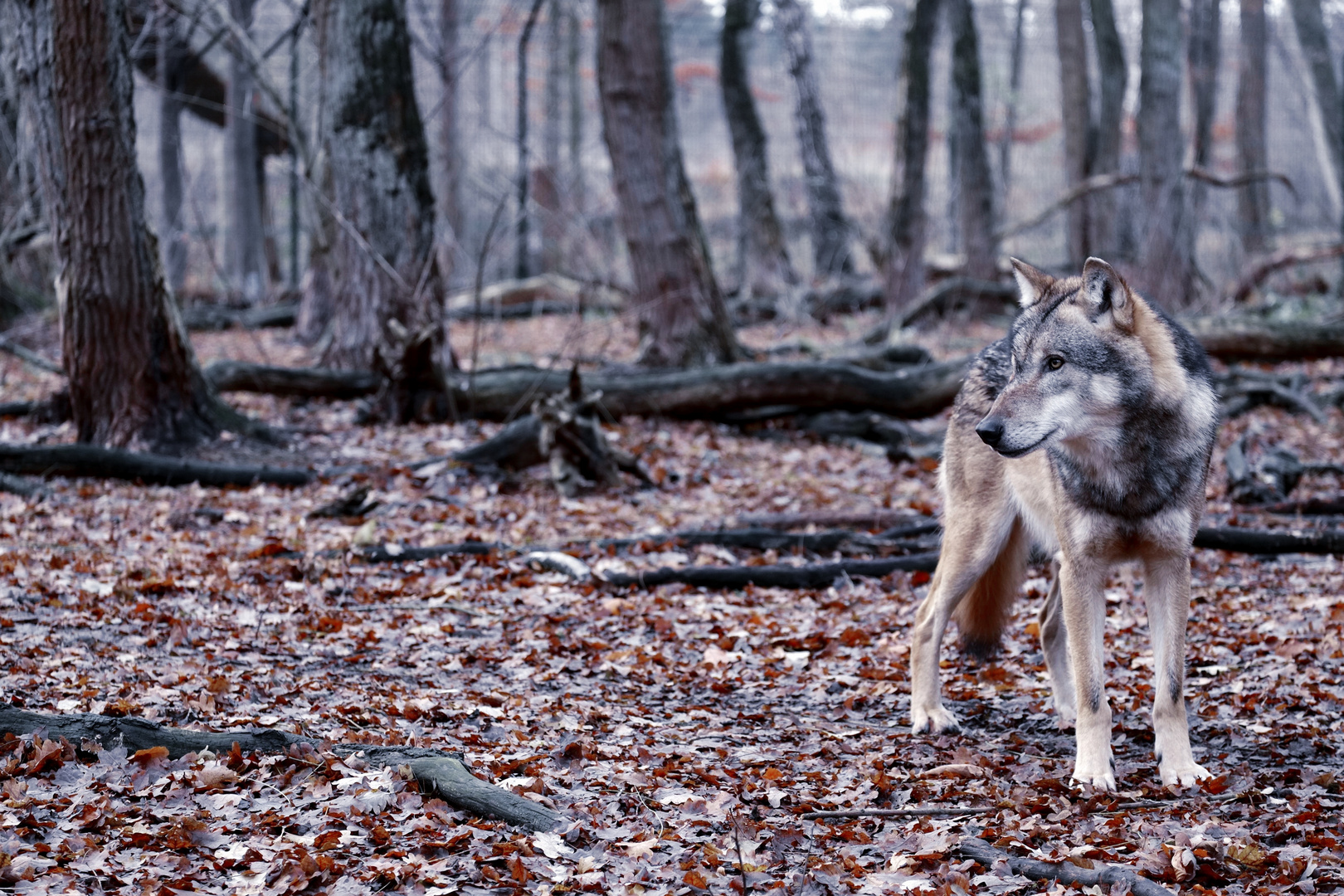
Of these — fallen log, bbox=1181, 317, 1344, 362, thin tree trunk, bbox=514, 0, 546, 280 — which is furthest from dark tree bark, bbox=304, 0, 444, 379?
fallen log, bbox=1181, 317, 1344, 362

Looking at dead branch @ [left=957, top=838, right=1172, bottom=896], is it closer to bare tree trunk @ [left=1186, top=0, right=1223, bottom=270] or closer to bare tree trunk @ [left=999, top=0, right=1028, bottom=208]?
bare tree trunk @ [left=999, top=0, right=1028, bottom=208]

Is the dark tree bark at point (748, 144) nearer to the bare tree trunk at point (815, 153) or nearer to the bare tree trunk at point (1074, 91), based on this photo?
the bare tree trunk at point (815, 153)

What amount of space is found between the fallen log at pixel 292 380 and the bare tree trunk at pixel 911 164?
8.65 m

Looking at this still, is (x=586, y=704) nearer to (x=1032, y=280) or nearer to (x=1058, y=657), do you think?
(x=1058, y=657)

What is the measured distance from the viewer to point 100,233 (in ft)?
28.5

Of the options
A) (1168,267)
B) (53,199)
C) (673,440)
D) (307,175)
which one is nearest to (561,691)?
(673,440)

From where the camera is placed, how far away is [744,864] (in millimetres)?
3453

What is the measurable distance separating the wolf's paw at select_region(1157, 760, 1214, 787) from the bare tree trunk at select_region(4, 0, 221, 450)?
7496 millimetres

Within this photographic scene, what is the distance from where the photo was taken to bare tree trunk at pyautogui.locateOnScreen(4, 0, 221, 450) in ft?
28.1

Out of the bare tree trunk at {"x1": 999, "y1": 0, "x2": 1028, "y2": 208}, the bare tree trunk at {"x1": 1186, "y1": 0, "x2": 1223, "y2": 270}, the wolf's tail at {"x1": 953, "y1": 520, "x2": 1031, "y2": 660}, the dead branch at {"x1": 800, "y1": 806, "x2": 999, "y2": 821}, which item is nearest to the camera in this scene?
the dead branch at {"x1": 800, "y1": 806, "x2": 999, "y2": 821}

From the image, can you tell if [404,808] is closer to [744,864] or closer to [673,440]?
[744,864]

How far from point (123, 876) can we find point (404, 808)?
2.66ft

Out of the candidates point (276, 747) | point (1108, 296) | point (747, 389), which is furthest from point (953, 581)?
point (747, 389)

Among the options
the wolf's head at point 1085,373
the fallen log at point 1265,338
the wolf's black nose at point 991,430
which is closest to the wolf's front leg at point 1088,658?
the wolf's head at point 1085,373
